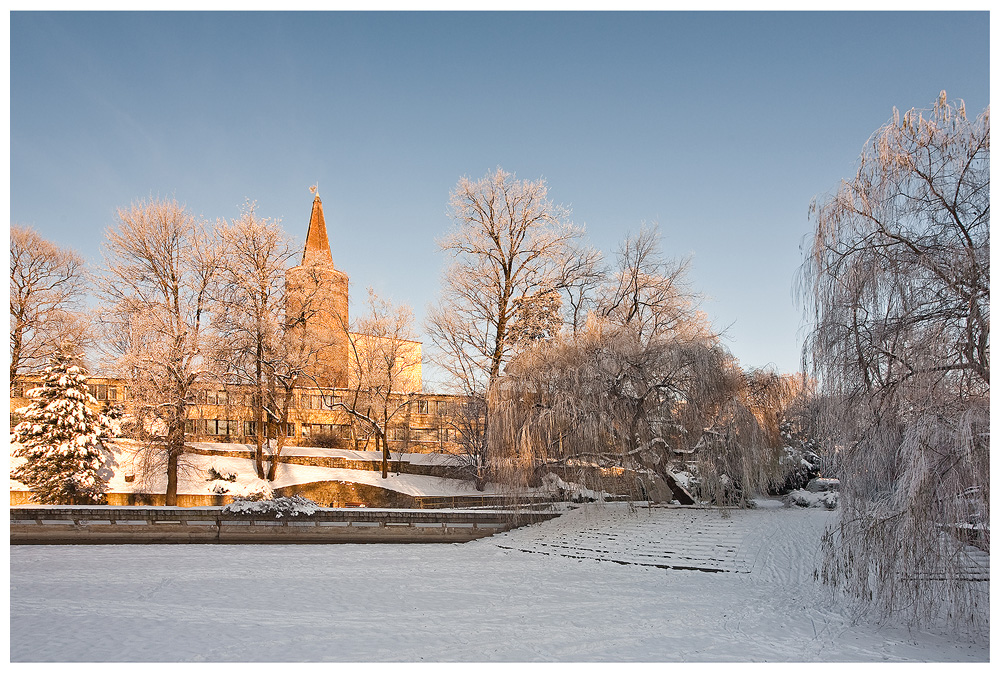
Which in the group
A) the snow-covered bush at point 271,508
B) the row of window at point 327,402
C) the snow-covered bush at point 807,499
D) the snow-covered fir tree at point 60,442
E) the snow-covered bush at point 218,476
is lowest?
the snow-covered bush at point 807,499

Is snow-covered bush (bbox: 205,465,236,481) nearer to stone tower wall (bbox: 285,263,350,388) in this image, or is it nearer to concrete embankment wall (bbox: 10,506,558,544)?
stone tower wall (bbox: 285,263,350,388)

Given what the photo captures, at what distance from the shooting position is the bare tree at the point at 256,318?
24438mm

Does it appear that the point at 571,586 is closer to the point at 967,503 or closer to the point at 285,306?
the point at 967,503

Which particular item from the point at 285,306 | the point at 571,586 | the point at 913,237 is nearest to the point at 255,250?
the point at 285,306

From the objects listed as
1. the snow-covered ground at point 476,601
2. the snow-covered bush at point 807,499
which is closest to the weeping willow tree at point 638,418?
the snow-covered ground at point 476,601

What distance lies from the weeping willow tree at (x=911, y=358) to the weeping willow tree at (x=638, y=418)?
28.1 ft

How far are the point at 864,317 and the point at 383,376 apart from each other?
23.6 m

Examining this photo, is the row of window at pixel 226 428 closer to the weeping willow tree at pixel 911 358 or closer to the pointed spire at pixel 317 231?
the pointed spire at pixel 317 231

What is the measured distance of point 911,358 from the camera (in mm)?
7844

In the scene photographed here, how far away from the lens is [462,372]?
2528 cm

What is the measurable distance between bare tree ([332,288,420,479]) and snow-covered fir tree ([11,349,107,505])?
9749mm

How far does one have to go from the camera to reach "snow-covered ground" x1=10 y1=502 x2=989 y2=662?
8.58 metres

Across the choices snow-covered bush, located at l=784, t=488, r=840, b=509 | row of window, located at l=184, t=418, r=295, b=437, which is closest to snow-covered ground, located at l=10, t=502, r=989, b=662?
snow-covered bush, located at l=784, t=488, r=840, b=509

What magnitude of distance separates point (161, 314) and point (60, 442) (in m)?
5.14
